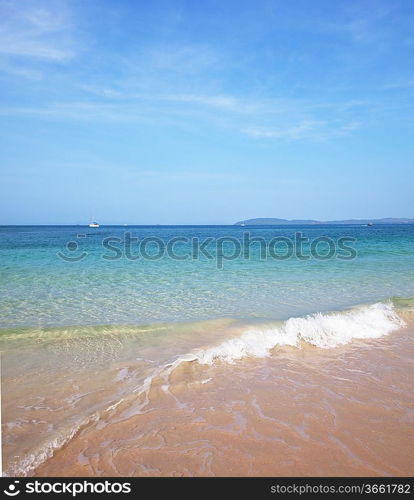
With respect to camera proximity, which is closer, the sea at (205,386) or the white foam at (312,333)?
the sea at (205,386)

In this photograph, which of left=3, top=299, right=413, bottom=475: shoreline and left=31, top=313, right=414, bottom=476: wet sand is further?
left=3, top=299, right=413, bottom=475: shoreline

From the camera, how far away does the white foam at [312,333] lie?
17.9 ft


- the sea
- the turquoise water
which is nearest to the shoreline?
the sea

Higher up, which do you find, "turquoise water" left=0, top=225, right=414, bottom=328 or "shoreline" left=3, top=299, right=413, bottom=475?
"turquoise water" left=0, top=225, right=414, bottom=328

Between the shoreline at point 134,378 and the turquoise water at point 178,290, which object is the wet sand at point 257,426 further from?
the turquoise water at point 178,290

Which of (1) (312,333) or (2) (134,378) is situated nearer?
(2) (134,378)

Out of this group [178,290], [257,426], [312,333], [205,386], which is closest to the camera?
[257,426]

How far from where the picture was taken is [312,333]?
638 cm

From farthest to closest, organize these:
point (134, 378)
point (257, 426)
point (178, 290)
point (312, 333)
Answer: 1. point (178, 290)
2. point (312, 333)
3. point (134, 378)
4. point (257, 426)

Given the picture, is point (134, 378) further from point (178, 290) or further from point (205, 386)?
point (178, 290)

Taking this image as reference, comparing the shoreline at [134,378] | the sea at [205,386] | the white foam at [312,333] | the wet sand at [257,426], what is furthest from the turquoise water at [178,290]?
the wet sand at [257,426]

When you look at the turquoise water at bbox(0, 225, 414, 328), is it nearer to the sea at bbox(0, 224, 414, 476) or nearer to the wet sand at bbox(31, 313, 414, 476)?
the sea at bbox(0, 224, 414, 476)

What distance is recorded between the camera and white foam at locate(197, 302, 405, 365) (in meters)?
5.45

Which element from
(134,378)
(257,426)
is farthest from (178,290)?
(257,426)
